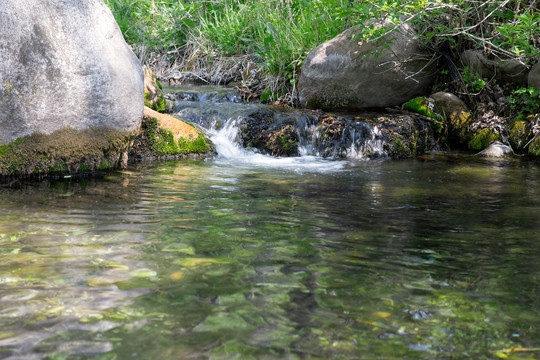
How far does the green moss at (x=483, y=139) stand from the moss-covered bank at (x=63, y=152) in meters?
5.63

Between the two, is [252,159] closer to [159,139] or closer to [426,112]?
[159,139]

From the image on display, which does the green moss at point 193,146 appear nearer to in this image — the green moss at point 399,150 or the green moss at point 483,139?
the green moss at point 399,150

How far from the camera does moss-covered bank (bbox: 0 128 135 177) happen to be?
5.22 meters

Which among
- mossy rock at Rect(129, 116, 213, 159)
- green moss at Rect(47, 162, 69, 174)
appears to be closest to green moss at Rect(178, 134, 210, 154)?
mossy rock at Rect(129, 116, 213, 159)

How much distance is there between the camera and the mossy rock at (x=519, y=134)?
823cm

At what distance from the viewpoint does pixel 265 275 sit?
2605 millimetres

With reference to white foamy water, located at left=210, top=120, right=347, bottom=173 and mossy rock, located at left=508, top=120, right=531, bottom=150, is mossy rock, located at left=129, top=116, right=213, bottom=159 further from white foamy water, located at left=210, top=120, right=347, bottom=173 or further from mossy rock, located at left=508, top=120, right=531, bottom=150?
mossy rock, located at left=508, top=120, right=531, bottom=150

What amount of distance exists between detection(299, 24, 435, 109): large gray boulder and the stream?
4578 millimetres

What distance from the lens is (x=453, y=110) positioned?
29.3 feet

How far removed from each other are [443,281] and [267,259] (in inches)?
36.1

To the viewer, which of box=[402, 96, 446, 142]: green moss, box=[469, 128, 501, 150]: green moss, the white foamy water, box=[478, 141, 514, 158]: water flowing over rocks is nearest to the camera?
the white foamy water

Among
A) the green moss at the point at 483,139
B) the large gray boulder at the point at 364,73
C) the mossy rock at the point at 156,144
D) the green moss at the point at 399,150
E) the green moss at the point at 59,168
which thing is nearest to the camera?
the green moss at the point at 59,168

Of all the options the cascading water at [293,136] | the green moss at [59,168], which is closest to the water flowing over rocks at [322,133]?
the cascading water at [293,136]

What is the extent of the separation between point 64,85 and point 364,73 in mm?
5478
